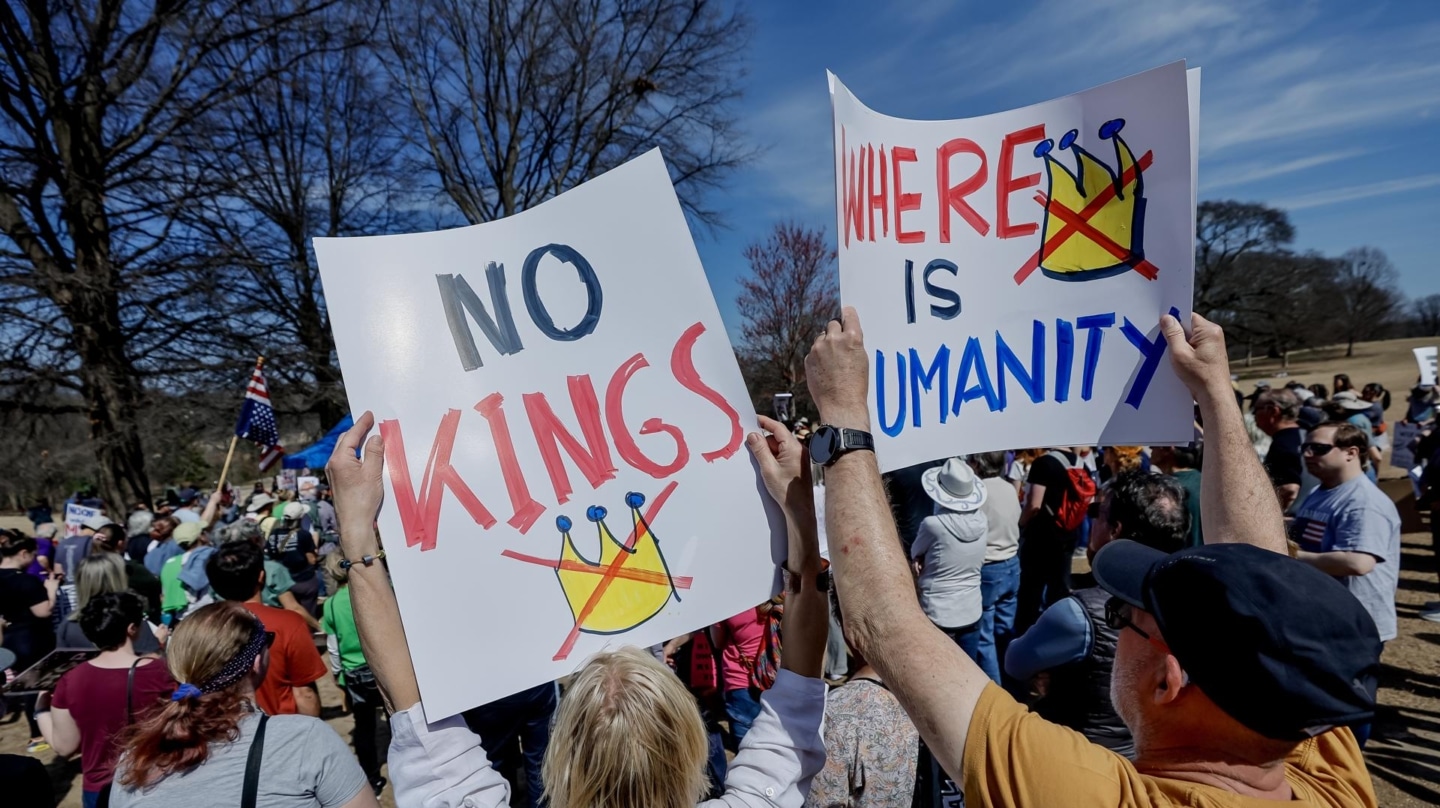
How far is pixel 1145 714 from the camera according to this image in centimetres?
116

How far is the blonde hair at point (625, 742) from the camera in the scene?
134cm

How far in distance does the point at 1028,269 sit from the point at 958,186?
0.94ft

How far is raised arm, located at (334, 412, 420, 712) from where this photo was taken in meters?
1.41

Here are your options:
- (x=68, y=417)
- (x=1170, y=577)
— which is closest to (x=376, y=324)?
(x=1170, y=577)

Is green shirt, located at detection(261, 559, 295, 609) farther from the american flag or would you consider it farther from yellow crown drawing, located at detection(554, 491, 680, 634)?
yellow crown drawing, located at detection(554, 491, 680, 634)

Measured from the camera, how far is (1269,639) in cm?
95

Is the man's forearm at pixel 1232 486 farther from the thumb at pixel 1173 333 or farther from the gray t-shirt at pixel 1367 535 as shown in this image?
the gray t-shirt at pixel 1367 535

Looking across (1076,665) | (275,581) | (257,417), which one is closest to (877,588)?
(1076,665)

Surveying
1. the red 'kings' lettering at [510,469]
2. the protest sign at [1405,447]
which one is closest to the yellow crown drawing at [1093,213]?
the red 'kings' lettering at [510,469]

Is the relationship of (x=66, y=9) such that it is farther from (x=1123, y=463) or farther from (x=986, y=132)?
(x=1123, y=463)

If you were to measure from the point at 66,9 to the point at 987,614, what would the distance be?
14.4 metres

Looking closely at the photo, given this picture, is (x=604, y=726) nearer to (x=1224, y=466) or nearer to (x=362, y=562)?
(x=362, y=562)

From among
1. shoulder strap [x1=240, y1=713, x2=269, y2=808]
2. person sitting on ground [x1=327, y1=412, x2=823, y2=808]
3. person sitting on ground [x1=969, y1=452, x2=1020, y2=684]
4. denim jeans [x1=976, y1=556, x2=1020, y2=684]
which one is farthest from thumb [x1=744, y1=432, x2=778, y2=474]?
denim jeans [x1=976, y1=556, x2=1020, y2=684]

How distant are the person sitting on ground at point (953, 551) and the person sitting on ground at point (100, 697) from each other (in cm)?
368
